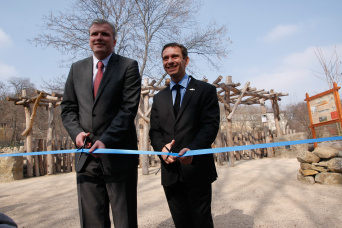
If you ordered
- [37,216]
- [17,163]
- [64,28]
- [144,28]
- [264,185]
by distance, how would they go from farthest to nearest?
[144,28] < [64,28] < [17,163] < [264,185] < [37,216]

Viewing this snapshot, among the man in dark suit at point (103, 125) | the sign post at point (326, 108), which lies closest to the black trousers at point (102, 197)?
the man in dark suit at point (103, 125)

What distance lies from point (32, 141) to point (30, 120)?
98 centimetres

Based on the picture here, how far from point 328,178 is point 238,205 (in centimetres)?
247

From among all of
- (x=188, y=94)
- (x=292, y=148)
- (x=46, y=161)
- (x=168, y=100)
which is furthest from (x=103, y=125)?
(x=292, y=148)

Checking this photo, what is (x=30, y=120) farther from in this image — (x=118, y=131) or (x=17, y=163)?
(x=118, y=131)

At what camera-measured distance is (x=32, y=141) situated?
10750mm

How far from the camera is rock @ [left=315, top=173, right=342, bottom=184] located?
5.36 meters

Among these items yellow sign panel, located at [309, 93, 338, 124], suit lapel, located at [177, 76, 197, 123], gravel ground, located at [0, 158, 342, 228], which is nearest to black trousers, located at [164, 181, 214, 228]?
suit lapel, located at [177, 76, 197, 123]

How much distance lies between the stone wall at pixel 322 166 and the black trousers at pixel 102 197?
16.7 ft

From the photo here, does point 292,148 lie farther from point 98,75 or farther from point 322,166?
point 98,75

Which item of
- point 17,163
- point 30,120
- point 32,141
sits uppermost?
point 30,120

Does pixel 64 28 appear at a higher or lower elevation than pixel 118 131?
higher

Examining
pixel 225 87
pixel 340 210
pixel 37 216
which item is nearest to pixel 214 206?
pixel 340 210

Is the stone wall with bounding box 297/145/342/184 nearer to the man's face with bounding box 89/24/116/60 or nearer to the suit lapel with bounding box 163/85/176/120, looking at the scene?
the suit lapel with bounding box 163/85/176/120
